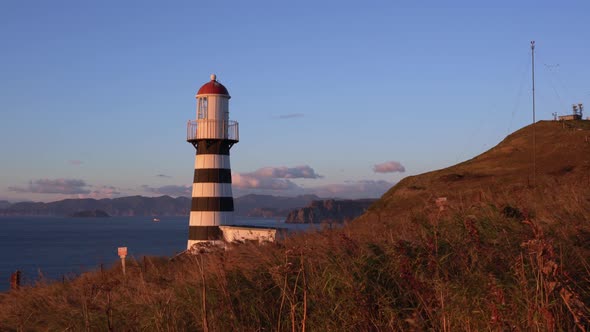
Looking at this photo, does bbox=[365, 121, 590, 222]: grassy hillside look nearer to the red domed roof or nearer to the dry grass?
the red domed roof

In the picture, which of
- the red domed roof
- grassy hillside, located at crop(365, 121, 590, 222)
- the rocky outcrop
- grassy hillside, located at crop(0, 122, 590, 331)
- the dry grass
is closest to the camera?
grassy hillside, located at crop(0, 122, 590, 331)

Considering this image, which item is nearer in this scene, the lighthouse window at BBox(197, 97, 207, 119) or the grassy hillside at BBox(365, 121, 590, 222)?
the grassy hillside at BBox(365, 121, 590, 222)

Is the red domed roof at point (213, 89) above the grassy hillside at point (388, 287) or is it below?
above

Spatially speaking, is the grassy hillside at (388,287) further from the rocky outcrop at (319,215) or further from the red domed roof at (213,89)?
the red domed roof at (213,89)

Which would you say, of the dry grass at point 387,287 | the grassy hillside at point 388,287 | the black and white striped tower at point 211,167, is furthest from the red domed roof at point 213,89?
the dry grass at point 387,287

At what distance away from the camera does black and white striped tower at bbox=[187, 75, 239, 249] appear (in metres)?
27.0

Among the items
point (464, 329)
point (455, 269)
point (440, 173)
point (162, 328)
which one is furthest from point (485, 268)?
point (440, 173)

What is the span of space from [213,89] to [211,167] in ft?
11.9

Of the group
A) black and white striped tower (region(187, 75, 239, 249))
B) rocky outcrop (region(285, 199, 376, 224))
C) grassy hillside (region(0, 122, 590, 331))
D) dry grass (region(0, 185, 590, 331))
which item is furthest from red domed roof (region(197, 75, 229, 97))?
dry grass (region(0, 185, 590, 331))

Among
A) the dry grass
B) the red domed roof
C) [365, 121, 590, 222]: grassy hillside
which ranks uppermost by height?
the red domed roof

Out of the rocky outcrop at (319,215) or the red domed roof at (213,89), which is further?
the red domed roof at (213,89)

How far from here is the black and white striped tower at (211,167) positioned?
27.0m

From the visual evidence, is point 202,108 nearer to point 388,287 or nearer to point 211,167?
point 211,167

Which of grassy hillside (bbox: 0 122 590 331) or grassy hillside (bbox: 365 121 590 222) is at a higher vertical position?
grassy hillside (bbox: 365 121 590 222)
